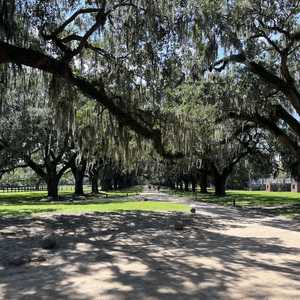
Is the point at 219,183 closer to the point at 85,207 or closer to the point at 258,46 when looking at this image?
the point at 85,207

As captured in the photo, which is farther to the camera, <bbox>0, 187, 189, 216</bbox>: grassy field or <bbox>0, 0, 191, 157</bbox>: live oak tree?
<bbox>0, 187, 189, 216</bbox>: grassy field

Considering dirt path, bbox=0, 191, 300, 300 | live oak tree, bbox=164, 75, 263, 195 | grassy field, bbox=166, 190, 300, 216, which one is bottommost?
dirt path, bbox=0, 191, 300, 300

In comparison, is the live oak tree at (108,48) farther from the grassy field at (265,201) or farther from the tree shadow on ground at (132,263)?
the grassy field at (265,201)

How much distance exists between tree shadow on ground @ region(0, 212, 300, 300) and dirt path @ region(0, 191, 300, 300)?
0.04ft

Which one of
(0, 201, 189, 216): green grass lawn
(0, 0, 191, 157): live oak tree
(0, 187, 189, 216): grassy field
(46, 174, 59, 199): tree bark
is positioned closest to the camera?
(0, 0, 191, 157): live oak tree

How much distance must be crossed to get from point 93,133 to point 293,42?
7.84m

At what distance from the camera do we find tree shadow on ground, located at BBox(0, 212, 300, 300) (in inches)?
232

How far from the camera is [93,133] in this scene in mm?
16734

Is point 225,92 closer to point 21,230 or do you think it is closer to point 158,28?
point 158,28

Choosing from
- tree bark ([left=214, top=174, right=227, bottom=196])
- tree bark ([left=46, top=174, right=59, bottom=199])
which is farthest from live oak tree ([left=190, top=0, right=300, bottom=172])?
tree bark ([left=214, top=174, right=227, bottom=196])

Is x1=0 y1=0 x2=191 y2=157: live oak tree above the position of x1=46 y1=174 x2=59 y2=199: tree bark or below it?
above

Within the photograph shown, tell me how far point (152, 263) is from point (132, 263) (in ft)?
1.12

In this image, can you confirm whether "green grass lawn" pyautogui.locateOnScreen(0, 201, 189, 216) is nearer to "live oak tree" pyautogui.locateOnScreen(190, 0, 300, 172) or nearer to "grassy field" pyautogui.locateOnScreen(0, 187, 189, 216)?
"grassy field" pyautogui.locateOnScreen(0, 187, 189, 216)

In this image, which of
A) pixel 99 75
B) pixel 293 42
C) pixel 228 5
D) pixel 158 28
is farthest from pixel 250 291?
pixel 293 42
